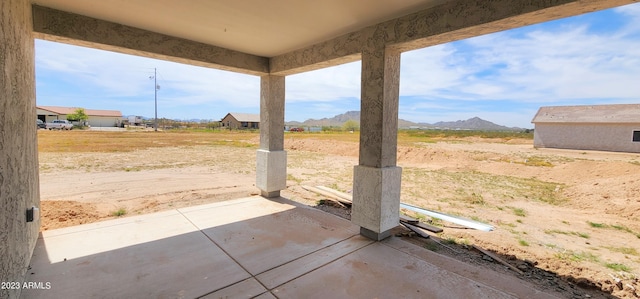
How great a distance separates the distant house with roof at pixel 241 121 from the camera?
5931cm

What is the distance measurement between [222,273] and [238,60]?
393 cm

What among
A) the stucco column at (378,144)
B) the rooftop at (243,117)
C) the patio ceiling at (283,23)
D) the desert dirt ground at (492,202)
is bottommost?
the desert dirt ground at (492,202)

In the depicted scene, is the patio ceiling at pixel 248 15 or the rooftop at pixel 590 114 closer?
the patio ceiling at pixel 248 15

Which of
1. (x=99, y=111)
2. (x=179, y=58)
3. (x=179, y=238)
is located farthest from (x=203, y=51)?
(x=99, y=111)

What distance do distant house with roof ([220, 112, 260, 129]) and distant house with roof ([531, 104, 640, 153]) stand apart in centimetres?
4909

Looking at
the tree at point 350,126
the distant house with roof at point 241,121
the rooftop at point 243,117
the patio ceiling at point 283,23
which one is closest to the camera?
the patio ceiling at point 283,23

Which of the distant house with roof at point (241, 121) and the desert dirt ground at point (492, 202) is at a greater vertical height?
the distant house with roof at point (241, 121)

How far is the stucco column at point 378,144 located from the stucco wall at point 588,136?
30.0 m

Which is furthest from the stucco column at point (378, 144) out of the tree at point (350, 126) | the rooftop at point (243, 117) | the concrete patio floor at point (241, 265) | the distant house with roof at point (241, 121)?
the tree at point (350, 126)

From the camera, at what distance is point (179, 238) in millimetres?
3891

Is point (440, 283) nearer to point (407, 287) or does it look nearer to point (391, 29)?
point (407, 287)

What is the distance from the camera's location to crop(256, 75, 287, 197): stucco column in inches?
228

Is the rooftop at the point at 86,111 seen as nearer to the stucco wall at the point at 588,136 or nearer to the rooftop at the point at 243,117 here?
the rooftop at the point at 243,117

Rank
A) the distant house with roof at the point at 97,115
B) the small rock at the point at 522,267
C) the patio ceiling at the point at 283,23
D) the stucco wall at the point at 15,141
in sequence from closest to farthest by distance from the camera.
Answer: the stucco wall at the point at 15,141 → the patio ceiling at the point at 283,23 → the small rock at the point at 522,267 → the distant house with roof at the point at 97,115
